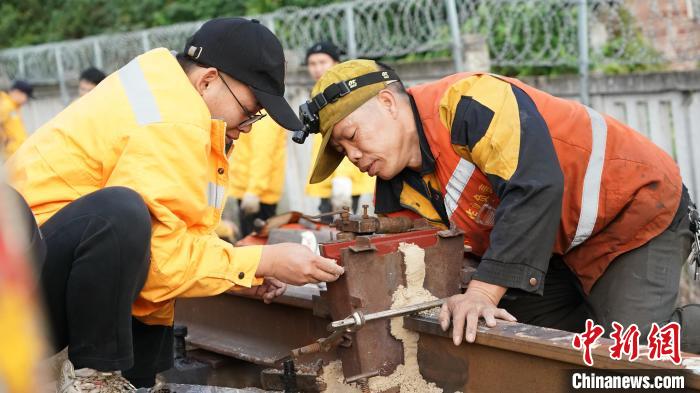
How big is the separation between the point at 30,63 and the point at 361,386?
14262mm

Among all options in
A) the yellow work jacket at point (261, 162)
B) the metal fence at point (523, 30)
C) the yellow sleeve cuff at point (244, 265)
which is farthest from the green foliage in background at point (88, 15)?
the yellow sleeve cuff at point (244, 265)

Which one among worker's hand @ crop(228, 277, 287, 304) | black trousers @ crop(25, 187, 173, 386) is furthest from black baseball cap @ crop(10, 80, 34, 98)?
black trousers @ crop(25, 187, 173, 386)

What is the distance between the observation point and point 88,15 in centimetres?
1898

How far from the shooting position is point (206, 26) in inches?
136

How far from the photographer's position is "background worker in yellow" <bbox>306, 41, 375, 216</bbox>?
6.75 m

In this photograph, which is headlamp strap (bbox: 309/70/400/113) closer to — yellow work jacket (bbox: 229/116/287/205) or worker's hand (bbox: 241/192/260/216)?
yellow work jacket (bbox: 229/116/287/205)

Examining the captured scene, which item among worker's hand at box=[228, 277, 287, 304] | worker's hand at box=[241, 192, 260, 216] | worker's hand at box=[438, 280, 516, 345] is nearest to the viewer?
worker's hand at box=[438, 280, 516, 345]

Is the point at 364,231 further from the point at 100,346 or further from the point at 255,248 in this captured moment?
the point at 100,346

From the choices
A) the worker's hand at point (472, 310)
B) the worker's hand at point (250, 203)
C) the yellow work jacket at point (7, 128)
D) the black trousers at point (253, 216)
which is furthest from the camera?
the black trousers at point (253, 216)

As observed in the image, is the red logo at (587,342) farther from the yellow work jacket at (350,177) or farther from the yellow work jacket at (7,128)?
the yellow work jacket at (350,177)

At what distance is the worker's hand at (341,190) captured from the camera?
6734mm

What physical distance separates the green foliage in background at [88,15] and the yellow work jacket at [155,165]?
11714mm

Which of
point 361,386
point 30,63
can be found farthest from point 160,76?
point 30,63

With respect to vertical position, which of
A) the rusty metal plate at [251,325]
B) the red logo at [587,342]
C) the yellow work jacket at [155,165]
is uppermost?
the yellow work jacket at [155,165]
